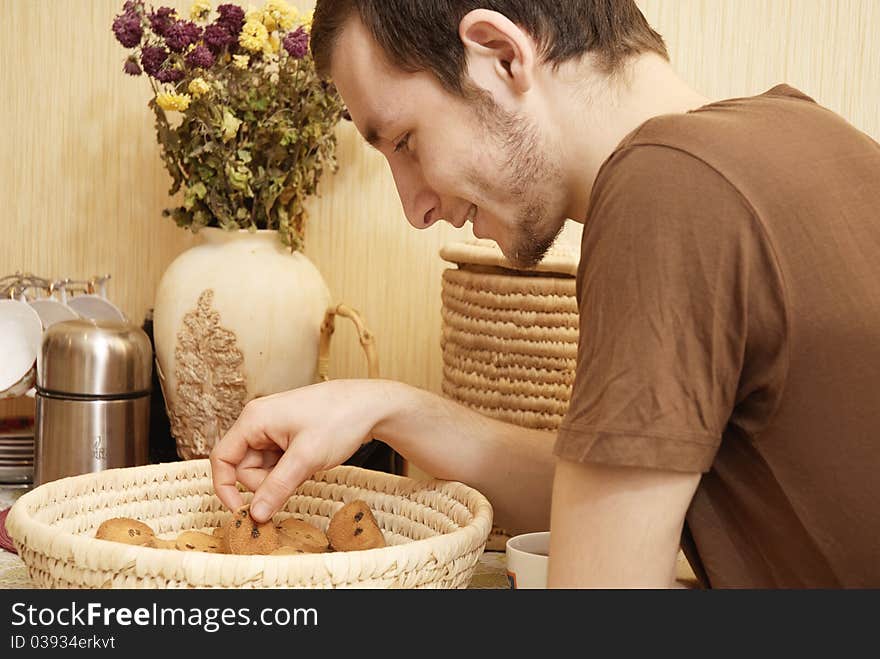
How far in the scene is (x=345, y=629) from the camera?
67cm

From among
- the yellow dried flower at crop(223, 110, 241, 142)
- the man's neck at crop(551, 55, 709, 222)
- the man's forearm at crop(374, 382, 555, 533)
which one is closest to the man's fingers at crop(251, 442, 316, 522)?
the man's forearm at crop(374, 382, 555, 533)

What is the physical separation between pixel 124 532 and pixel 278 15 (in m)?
0.79

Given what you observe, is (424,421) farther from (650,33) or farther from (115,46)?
→ (115,46)

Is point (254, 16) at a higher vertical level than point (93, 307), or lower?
higher

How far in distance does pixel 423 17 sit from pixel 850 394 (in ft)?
1.45

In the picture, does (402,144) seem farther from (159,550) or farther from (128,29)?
(128,29)

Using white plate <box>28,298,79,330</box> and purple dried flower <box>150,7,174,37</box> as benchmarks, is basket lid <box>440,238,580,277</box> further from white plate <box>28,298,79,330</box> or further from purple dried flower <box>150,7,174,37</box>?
white plate <box>28,298,79,330</box>

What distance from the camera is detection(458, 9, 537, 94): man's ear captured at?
81 cm

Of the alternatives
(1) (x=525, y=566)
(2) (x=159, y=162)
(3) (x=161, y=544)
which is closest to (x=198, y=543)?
(3) (x=161, y=544)

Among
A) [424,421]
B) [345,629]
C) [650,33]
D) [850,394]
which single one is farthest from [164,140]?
[850,394]

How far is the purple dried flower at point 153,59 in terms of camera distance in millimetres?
1360

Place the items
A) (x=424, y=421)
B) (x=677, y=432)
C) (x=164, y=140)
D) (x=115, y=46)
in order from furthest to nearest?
1. (x=115, y=46)
2. (x=164, y=140)
3. (x=424, y=421)
4. (x=677, y=432)

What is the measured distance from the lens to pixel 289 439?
3.17 ft

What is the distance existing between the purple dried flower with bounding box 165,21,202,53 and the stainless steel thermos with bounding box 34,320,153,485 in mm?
386
